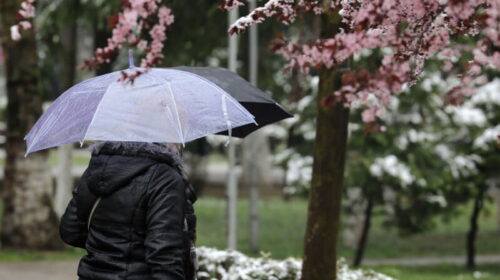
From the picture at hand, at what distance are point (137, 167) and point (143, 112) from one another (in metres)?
0.41

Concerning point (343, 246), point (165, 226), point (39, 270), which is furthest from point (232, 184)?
point (165, 226)

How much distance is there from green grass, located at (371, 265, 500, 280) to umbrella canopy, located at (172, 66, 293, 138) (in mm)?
6849

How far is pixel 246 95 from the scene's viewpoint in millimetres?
5648

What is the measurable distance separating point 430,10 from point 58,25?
1186 cm

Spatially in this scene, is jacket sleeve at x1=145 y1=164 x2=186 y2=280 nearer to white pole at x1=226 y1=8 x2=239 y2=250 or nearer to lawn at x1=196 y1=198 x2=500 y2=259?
white pole at x1=226 y1=8 x2=239 y2=250

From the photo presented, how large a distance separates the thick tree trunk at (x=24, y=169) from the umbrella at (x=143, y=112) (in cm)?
773

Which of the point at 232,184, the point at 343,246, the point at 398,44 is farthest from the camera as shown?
the point at 343,246

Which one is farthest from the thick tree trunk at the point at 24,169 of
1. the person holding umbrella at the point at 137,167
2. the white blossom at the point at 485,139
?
the person holding umbrella at the point at 137,167

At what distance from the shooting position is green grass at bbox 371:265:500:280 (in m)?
13.3

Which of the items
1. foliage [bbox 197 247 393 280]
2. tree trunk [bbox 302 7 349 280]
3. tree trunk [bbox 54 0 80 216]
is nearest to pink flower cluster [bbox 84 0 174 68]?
tree trunk [bbox 302 7 349 280]

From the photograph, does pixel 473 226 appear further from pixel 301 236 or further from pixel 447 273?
pixel 301 236

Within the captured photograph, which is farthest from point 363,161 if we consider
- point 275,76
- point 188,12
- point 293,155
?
point 275,76

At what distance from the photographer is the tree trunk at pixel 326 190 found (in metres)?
7.22

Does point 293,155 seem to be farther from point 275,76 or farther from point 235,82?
point 235,82
